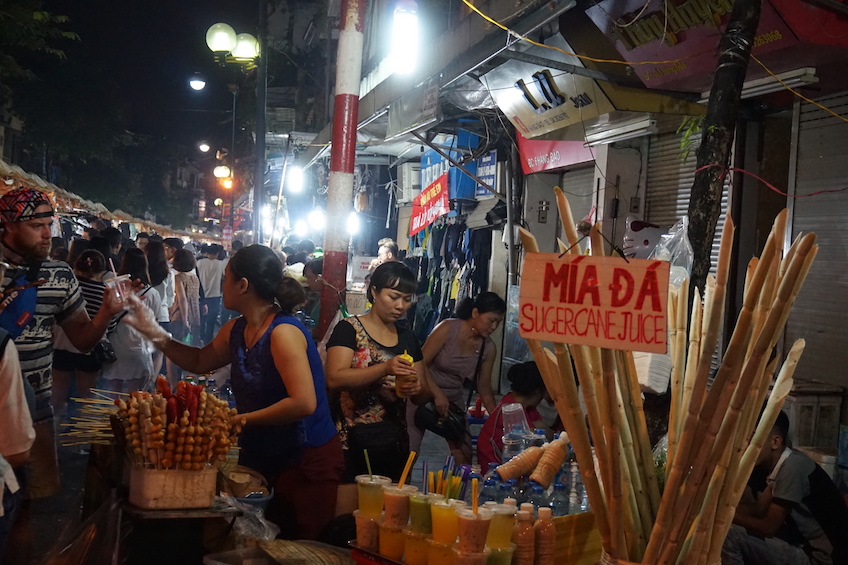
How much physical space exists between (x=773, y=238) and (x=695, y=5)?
4.58 meters

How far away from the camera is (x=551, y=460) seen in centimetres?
393

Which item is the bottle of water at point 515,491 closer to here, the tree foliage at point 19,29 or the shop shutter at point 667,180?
the shop shutter at point 667,180

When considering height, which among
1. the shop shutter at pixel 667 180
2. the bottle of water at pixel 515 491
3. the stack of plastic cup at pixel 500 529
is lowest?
the bottle of water at pixel 515 491

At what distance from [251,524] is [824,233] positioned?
18.2ft

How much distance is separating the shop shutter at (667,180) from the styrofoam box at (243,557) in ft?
21.8

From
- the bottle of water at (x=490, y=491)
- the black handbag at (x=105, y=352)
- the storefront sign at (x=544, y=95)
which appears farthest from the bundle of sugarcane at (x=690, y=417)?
the black handbag at (x=105, y=352)

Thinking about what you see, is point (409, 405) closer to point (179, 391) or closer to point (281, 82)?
point (179, 391)

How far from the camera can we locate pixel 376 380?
4465mm

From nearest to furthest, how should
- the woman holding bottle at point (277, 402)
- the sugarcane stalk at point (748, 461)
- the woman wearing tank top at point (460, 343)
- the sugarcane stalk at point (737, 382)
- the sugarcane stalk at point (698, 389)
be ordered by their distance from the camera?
the sugarcane stalk at point (737, 382)
the sugarcane stalk at point (698, 389)
the sugarcane stalk at point (748, 461)
the woman holding bottle at point (277, 402)
the woman wearing tank top at point (460, 343)

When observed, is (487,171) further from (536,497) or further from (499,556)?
(499,556)

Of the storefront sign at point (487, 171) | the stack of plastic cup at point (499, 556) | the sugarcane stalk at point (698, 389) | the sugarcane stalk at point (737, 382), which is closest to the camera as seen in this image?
the sugarcane stalk at point (737, 382)

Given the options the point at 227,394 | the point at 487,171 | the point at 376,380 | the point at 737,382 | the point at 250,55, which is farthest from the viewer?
the point at 250,55

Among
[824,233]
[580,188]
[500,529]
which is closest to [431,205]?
[580,188]

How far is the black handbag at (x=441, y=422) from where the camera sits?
5.84 metres
